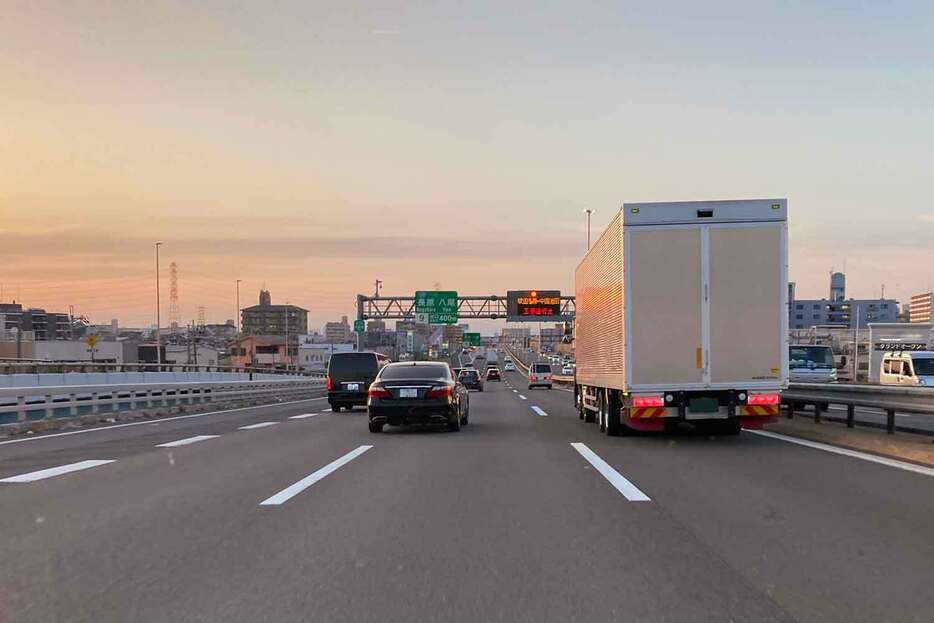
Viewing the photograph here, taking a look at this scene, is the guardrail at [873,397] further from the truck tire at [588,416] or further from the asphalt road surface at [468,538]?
the truck tire at [588,416]

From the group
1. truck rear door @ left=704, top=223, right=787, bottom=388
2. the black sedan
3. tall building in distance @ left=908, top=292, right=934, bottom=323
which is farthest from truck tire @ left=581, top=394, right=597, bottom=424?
tall building in distance @ left=908, top=292, right=934, bottom=323

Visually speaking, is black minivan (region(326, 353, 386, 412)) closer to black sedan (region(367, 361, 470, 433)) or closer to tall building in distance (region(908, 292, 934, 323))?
black sedan (region(367, 361, 470, 433))

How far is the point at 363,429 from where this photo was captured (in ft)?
61.8

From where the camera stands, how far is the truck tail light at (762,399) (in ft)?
45.9

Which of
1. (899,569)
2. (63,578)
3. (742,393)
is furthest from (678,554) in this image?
(742,393)

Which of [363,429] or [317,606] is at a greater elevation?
[317,606]

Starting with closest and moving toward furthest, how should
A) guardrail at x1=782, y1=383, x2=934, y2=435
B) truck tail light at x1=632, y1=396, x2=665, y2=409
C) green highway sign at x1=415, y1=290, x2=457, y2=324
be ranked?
1. guardrail at x1=782, y1=383, x2=934, y2=435
2. truck tail light at x1=632, y1=396, x2=665, y2=409
3. green highway sign at x1=415, y1=290, x2=457, y2=324

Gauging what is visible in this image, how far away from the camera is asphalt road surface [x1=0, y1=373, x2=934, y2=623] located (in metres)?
5.10

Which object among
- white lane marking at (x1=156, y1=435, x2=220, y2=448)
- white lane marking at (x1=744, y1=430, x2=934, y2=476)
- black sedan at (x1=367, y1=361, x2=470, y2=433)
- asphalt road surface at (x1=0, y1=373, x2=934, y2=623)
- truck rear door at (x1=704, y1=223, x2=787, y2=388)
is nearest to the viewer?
asphalt road surface at (x1=0, y1=373, x2=934, y2=623)

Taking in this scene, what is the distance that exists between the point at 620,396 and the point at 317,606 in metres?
10.8

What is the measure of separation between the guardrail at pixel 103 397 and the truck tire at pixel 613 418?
44.1ft

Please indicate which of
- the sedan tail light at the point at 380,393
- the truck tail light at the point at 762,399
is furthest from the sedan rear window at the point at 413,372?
the truck tail light at the point at 762,399

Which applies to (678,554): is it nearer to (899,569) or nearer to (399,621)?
(899,569)

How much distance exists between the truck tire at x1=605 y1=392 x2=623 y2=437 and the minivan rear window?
1255cm
